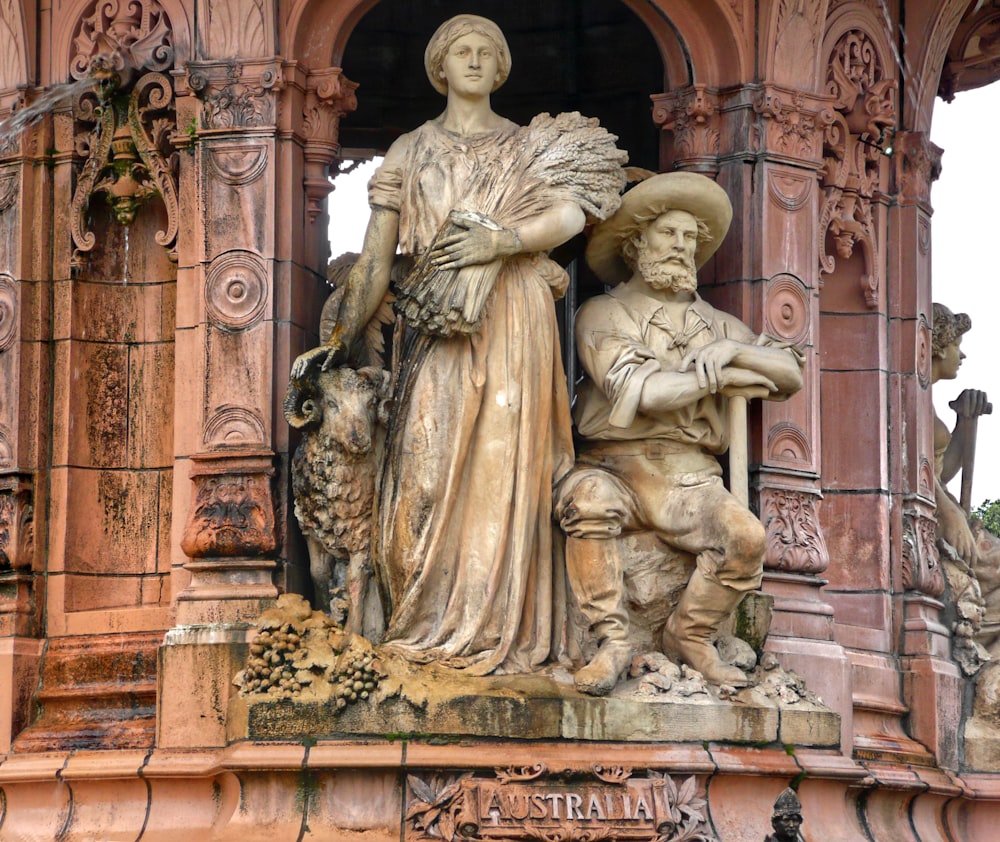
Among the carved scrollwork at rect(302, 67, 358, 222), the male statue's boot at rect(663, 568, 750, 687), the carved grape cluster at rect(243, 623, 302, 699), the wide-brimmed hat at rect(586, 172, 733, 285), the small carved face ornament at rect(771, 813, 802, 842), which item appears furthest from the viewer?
the carved scrollwork at rect(302, 67, 358, 222)

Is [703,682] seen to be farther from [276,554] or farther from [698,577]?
[276,554]

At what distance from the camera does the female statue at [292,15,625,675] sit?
18281 mm

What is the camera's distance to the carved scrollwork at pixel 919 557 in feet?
67.7

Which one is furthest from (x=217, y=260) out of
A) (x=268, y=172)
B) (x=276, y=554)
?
(x=276, y=554)

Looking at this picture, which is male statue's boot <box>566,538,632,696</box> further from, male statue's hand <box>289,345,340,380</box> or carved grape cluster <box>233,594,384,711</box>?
male statue's hand <box>289,345,340,380</box>

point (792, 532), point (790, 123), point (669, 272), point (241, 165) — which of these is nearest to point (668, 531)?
point (792, 532)

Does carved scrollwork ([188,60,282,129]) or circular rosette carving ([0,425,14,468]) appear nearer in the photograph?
carved scrollwork ([188,60,282,129])

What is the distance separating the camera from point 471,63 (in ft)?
62.2

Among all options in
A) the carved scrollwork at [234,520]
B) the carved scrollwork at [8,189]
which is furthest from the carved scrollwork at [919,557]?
the carved scrollwork at [8,189]

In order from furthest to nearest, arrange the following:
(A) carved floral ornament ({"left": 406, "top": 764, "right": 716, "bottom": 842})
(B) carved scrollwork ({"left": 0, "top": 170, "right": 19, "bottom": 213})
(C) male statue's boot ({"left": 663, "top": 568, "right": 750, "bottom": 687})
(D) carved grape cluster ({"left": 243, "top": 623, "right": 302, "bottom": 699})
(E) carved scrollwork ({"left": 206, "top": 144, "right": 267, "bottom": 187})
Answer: (B) carved scrollwork ({"left": 0, "top": 170, "right": 19, "bottom": 213}) → (E) carved scrollwork ({"left": 206, "top": 144, "right": 267, "bottom": 187}) → (C) male statue's boot ({"left": 663, "top": 568, "right": 750, "bottom": 687}) → (D) carved grape cluster ({"left": 243, "top": 623, "right": 302, "bottom": 699}) → (A) carved floral ornament ({"left": 406, "top": 764, "right": 716, "bottom": 842})

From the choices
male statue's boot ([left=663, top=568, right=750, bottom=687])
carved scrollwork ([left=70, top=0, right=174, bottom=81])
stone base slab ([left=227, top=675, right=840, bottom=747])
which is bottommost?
stone base slab ([left=227, top=675, right=840, bottom=747])

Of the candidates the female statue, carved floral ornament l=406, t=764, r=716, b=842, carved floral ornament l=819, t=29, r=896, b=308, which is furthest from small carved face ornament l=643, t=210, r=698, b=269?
carved floral ornament l=406, t=764, r=716, b=842

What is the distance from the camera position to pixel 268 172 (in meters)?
19.1

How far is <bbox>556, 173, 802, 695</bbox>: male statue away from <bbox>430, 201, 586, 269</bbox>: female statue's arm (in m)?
0.68
